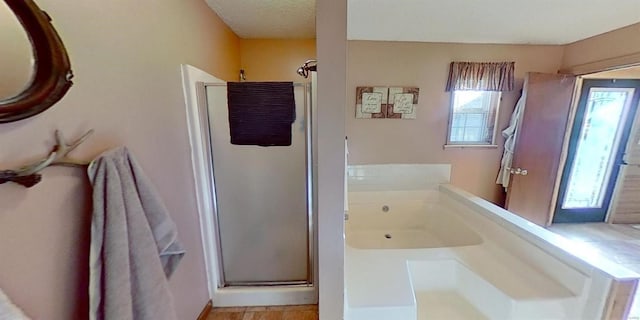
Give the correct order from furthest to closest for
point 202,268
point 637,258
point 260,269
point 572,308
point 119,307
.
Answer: point 637,258 < point 260,269 < point 202,268 < point 572,308 < point 119,307

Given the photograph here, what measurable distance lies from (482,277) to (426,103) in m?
2.01

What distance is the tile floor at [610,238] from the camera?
8.92ft

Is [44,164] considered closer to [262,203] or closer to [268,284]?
[262,203]

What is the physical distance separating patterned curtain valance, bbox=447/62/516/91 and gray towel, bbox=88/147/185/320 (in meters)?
3.17

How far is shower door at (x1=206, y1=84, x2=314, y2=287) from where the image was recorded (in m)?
1.73

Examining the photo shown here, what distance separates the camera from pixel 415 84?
9.87 ft

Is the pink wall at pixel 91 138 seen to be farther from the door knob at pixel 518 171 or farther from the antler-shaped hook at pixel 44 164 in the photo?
the door knob at pixel 518 171

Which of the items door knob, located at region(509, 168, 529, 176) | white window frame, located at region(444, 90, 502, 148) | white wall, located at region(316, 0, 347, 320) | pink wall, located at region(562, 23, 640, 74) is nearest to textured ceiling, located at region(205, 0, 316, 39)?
white wall, located at region(316, 0, 347, 320)

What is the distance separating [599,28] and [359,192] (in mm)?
2914

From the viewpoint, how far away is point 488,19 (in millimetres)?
2275

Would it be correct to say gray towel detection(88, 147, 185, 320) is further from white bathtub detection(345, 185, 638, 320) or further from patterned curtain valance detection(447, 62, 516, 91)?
patterned curtain valance detection(447, 62, 516, 91)

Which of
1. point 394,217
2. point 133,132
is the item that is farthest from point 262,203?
point 394,217

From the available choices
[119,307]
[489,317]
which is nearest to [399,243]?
[489,317]

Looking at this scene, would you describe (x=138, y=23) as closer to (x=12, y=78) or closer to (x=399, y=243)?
(x=12, y=78)
